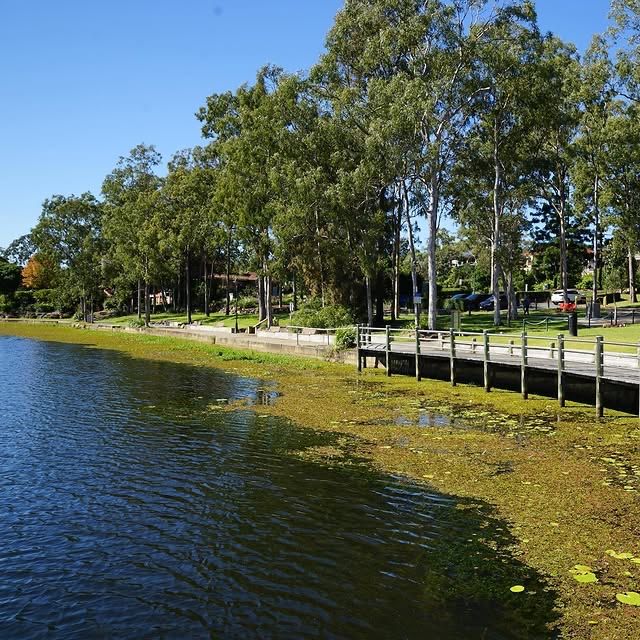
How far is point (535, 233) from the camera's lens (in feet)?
240

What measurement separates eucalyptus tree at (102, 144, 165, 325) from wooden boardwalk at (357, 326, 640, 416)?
4216cm

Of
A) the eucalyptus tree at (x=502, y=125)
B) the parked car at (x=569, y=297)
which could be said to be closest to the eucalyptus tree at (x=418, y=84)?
the eucalyptus tree at (x=502, y=125)

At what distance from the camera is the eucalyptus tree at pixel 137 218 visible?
71.2 metres

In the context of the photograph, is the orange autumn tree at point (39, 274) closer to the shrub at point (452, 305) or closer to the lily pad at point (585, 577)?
the shrub at point (452, 305)

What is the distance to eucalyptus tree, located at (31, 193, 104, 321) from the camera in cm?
9225

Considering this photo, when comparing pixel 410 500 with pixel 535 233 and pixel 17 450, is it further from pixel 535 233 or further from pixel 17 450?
pixel 535 233

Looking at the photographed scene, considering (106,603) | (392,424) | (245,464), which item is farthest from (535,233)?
(106,603)

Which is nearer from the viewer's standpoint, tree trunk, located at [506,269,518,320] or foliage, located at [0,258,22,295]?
tree trunk, located at [506,269,518,320]

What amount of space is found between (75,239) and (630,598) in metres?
94.8

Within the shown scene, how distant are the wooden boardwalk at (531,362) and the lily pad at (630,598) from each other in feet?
37.8

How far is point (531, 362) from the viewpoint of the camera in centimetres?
2386

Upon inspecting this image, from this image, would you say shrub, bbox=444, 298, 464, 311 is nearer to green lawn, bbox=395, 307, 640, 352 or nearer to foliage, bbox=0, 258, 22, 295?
green lawn, bbox=395, 307, 640, 352

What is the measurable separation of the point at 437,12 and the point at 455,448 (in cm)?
3060

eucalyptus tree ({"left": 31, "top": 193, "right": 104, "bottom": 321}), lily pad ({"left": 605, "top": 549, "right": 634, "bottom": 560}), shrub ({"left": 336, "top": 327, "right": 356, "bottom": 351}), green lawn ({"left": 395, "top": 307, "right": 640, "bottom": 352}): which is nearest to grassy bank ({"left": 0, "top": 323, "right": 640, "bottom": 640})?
lily pad ({"left": 605, "top": 549, "right": 634, "bottom": 560})
